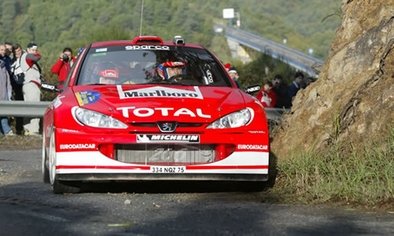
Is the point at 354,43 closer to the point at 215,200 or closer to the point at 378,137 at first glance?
the point at 378,137

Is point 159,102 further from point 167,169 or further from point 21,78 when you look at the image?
point 21,78

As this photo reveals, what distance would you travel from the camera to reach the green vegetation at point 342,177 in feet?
28.2

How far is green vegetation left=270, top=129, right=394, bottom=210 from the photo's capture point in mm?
8602

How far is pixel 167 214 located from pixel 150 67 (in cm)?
281

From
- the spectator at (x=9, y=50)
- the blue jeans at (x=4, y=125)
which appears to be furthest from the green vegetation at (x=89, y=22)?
the blue jeans at (x=4, y=125)

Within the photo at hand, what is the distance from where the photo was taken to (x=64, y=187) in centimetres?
962

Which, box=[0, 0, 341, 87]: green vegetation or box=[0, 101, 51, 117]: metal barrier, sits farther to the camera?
box=[0, 0, 341, 87]: green vegetation

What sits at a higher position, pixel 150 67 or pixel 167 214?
pixel 150 67

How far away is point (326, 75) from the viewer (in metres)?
11.2

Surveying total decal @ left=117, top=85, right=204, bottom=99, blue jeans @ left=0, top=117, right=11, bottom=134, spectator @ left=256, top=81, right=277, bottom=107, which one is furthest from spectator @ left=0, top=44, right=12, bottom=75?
total decal @ left=117, top=85, right=204, bottom=99

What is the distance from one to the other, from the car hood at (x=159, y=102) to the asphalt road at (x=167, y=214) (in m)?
0.71

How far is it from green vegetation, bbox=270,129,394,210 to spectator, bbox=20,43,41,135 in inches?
408

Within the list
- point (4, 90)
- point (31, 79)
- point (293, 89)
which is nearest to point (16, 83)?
point (31, 79)

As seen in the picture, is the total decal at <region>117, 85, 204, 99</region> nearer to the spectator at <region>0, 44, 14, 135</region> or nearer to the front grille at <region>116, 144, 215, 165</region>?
the front grille at <region>116, 144, 215, 165</region>
